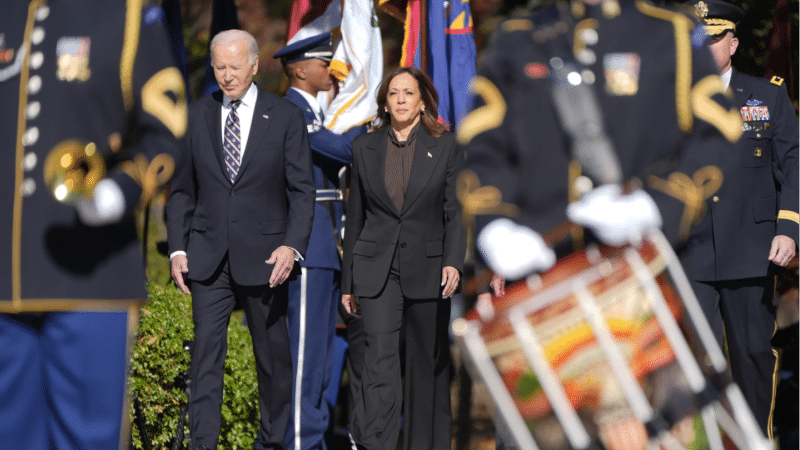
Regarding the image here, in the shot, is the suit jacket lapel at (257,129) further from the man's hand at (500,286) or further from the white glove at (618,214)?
the white glove at (618,214)

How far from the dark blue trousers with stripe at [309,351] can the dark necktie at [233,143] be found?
62 centimetres

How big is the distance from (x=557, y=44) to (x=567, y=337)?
3.05ft

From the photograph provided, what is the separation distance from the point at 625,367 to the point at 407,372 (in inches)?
76.0

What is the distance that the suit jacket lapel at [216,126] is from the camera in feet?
16.3

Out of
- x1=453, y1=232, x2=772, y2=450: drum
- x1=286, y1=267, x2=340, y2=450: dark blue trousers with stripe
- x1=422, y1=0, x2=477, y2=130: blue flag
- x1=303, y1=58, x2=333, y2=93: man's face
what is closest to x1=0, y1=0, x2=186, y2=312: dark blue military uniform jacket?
x1=453, y1=232, x2=772, y2=450: drum

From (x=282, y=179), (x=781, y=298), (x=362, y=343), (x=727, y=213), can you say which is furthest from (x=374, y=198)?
(x=781, y=298)

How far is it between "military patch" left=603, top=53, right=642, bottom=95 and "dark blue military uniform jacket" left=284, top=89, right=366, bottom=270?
7.19ft

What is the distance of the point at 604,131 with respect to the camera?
3436mm

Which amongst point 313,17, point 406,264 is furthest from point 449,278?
point 313,17

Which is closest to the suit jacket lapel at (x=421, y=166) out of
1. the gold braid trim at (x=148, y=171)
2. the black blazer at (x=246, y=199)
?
the black blazer at (x=246, y=199)

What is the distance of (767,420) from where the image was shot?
523 centimetres

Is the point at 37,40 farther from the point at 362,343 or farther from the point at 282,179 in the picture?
the point at 362,343

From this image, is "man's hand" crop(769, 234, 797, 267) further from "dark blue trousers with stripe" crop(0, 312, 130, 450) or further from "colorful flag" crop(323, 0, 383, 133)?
"dark blue trousers with stripe" crop(0, 312, 130, 450)

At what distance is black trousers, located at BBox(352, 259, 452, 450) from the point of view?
4965mm
